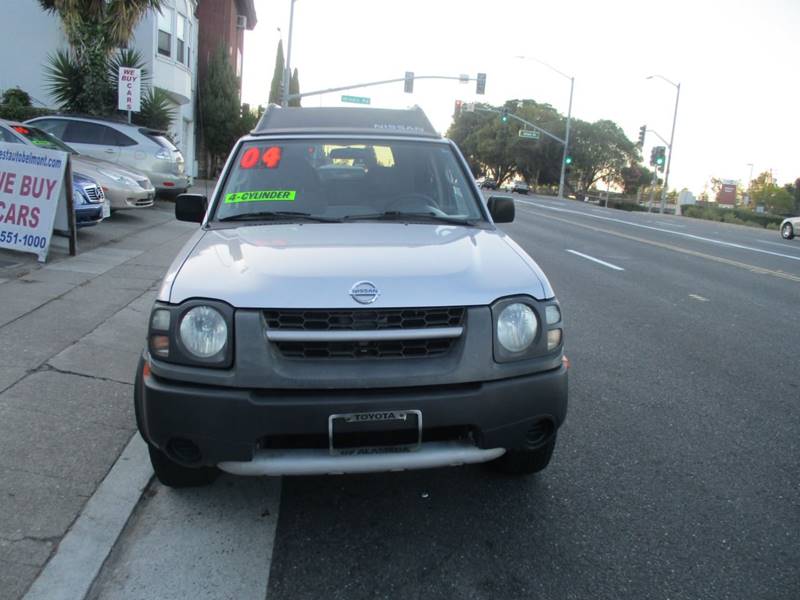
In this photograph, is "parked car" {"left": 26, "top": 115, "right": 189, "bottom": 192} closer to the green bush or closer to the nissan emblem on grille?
the nissan emblem on grille

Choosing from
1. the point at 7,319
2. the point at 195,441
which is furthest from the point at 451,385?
the point at 7,319

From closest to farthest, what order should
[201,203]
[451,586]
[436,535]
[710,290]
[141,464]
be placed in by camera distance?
[451,586], [436,535], [141,464], [201,203], [710,290]

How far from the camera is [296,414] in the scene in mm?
2674

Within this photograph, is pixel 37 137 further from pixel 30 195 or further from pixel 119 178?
pixel 30 195

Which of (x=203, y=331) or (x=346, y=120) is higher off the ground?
(x=346, y=120)

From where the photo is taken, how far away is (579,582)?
278cm

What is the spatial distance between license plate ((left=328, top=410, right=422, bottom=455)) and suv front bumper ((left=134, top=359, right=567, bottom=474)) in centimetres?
3

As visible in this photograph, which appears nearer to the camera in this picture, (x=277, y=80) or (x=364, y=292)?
(x=364, y=292)

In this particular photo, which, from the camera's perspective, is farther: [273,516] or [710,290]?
[710,290]

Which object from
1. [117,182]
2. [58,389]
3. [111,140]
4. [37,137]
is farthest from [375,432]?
[111,140]

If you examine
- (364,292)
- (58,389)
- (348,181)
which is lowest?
(58,389)

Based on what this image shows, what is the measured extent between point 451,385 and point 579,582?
0.93 meters

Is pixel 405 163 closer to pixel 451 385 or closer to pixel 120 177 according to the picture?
pixel 451 385

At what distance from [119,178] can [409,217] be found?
10.1m
